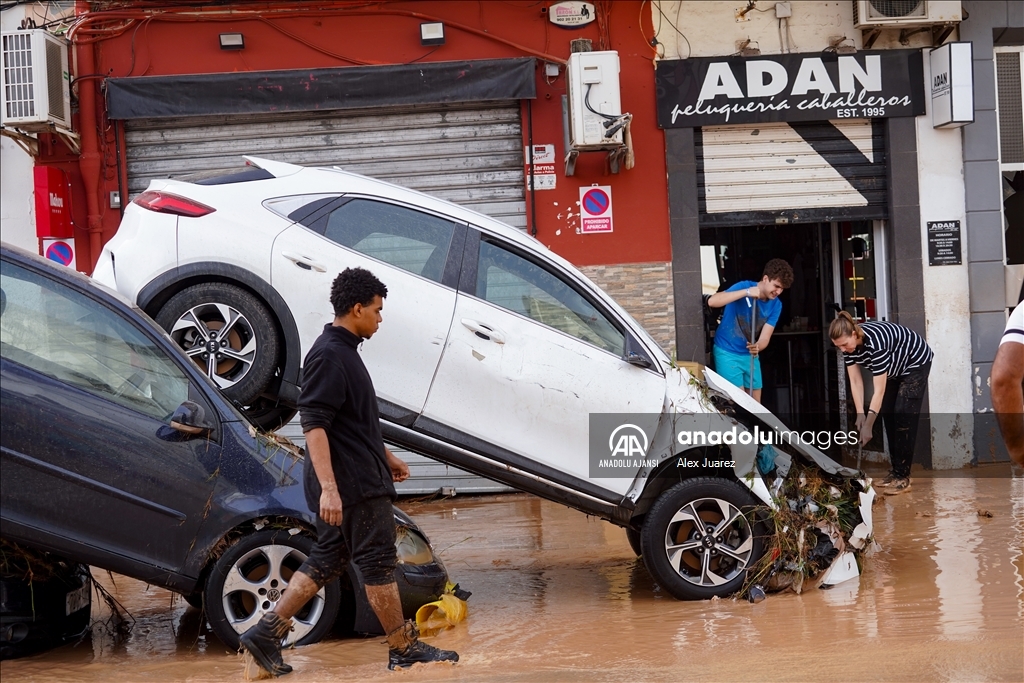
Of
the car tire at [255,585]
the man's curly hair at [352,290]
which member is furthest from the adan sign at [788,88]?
the car tire at [255,585]

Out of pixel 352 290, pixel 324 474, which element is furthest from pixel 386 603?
pixel 352 290

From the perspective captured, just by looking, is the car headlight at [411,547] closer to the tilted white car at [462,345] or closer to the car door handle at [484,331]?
the tilted white car at [462,345]

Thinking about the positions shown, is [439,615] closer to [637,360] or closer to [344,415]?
[344,415]

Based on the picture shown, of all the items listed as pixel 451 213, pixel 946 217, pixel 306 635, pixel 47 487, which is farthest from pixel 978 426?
pixel 47 487

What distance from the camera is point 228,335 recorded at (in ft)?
18.2

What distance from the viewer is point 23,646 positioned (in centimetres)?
512

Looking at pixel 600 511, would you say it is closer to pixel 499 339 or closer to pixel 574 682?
pixel 499 339

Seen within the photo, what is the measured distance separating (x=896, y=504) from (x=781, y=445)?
3078mm

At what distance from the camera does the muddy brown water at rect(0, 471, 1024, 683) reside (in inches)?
184

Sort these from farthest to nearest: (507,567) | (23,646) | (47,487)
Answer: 1. (507,567)
2. (23,646)
3. (47,487)

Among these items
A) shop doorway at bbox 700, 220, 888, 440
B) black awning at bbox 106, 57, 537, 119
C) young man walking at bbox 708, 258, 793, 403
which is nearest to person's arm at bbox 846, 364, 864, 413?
young man walking at bbox 708, 258, 793, 403

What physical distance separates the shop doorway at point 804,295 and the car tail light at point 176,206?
7052mm

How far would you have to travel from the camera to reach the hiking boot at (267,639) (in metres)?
4.62

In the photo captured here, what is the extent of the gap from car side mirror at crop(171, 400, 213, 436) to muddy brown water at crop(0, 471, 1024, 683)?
43.8 inches
